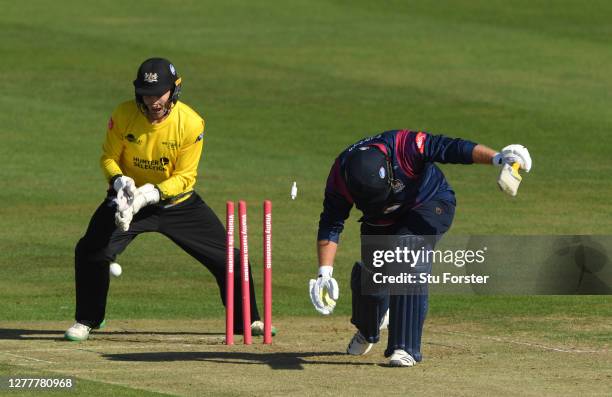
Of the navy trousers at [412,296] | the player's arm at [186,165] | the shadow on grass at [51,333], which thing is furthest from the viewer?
the shadow on grass at [51,333]

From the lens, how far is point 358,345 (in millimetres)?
12023

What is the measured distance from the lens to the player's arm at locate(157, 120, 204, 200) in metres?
12.7

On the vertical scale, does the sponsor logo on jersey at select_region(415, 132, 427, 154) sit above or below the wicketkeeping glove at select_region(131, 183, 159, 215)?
above

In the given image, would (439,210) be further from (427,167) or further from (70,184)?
(70,184)

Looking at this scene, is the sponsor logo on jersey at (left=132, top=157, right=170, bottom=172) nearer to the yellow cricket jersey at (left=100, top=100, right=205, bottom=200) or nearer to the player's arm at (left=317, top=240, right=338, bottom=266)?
the yellow cricket jersey at (left=100, top=100, right=205, bottom=200)

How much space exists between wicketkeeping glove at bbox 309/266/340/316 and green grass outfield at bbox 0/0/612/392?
240 centimetres

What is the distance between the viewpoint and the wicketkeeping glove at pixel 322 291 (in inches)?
449

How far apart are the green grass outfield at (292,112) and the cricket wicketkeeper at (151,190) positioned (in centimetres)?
146

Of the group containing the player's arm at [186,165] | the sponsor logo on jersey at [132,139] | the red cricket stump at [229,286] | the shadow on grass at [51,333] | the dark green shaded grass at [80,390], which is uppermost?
the sponsor logo on jersey at [132,139]

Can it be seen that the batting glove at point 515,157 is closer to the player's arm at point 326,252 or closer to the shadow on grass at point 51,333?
the player's arm at point 326,252

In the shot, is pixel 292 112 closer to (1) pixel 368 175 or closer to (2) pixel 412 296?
(2) pixel 412 296

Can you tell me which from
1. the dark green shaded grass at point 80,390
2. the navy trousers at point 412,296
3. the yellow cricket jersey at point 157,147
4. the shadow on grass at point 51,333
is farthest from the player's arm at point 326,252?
the shadow on grass at point 51,333

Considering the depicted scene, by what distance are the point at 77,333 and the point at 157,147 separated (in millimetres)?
1684

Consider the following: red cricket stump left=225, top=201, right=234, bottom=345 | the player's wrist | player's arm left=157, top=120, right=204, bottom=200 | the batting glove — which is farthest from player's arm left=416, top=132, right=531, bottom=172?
player's arm left=157, top=120, right=204, bottom=200
